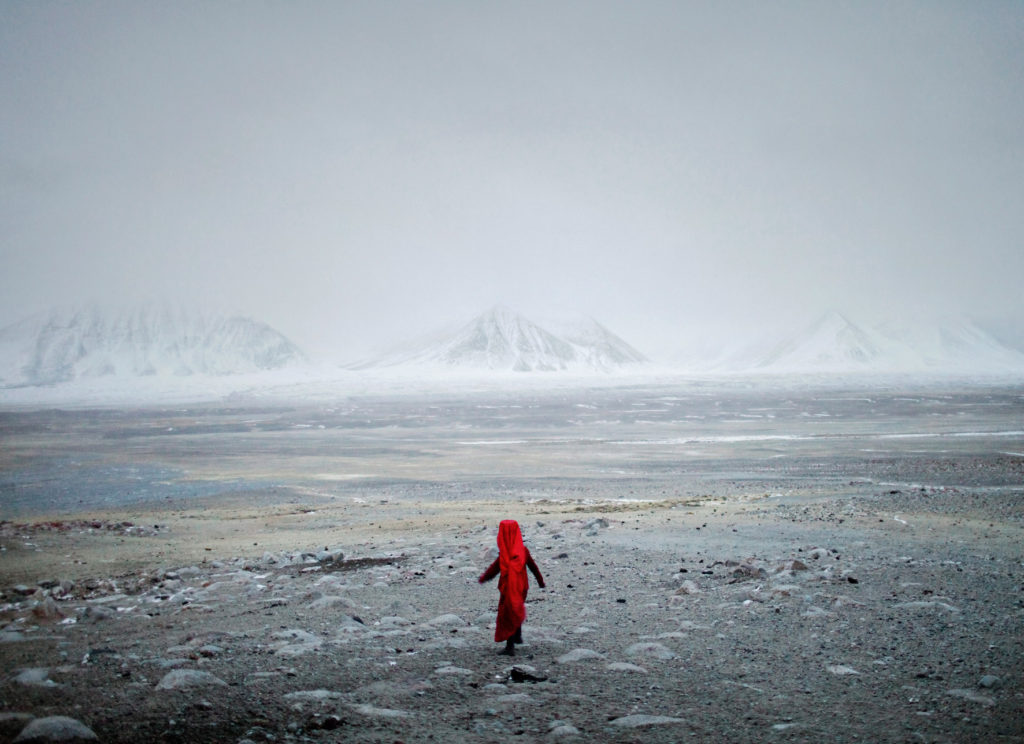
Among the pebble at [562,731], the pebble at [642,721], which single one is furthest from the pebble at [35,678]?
the pebble at [642,721]

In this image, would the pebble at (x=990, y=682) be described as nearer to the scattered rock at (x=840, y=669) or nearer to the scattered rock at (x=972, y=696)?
the scattered rock at (x=972, y=696)

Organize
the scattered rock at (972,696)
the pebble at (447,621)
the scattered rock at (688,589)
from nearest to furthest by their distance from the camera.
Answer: the scattered rock at (972,696) → the pebble at (447,621) → the scattered rock at (688,589)

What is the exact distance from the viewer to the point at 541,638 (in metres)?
8.24

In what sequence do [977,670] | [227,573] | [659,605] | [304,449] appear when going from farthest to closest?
[304,449] → [227,573] → [659,605] → [977,670]

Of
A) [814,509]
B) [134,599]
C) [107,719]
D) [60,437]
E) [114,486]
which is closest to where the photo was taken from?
[107,719]

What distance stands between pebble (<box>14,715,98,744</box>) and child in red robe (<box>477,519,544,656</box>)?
3.72 m

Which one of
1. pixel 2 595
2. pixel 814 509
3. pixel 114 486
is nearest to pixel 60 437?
pixel 114 486

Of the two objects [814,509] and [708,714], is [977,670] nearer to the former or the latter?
[708,714]

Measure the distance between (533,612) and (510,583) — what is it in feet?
6.54

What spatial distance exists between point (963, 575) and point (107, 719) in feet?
36.0

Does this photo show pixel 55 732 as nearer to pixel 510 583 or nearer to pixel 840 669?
pixel 510 583

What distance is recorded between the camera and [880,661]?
7328 mm

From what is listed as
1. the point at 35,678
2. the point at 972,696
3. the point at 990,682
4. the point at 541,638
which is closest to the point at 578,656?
the point at 541,638

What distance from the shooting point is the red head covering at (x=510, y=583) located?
7.61 m
